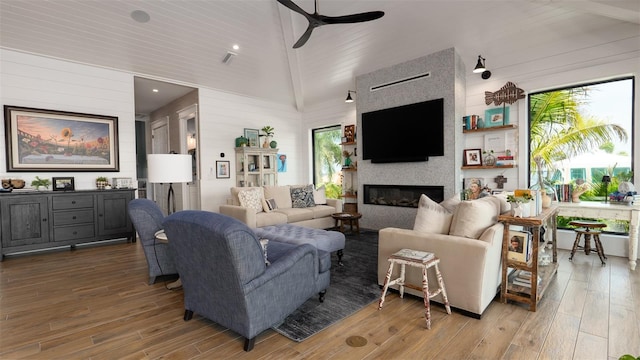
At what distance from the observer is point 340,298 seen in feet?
9.16

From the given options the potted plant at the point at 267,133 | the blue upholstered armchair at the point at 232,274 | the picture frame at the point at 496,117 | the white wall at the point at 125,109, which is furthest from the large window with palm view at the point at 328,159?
the blue upholstered armchair at the point at 232,274

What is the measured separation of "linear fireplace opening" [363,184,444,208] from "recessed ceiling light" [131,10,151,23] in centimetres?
464

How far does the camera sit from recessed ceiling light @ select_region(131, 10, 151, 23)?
425 centimetres

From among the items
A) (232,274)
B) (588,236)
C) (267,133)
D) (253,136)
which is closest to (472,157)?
(588,236)

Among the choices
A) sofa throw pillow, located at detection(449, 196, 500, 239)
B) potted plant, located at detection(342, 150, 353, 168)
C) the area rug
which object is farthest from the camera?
potted plant, located at detection(342, 150, 353, 168)

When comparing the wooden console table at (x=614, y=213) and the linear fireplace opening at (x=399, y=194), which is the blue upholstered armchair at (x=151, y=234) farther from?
the wooden console table at (x=614, y=213)

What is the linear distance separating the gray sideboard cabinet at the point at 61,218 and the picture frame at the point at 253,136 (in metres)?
2.75

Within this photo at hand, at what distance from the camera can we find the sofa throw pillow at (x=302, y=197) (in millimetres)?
5910

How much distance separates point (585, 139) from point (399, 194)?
2.84m

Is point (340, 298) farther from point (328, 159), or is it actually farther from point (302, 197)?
point (328, 159)

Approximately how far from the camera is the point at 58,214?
4492 mm

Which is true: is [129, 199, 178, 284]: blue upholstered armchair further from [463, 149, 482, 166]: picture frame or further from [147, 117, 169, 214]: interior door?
[147, 117, 169, 214]: interior door

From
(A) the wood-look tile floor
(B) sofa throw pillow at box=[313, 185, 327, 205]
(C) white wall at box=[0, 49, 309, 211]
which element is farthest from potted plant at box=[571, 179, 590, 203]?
(C) white wall at box=[0, 49, 309, 211]

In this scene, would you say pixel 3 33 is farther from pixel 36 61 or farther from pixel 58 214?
pixel 58 214
